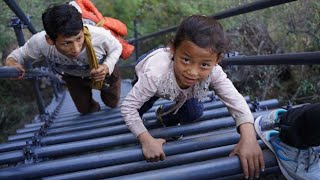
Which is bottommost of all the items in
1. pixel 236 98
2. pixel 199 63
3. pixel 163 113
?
pixel 163 113

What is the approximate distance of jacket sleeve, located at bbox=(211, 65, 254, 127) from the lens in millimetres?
1610

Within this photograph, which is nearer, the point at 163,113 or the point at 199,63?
the point at 199,63

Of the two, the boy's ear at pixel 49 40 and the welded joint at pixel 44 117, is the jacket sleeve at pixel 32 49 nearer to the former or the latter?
the boy's ear at pixel 49 40

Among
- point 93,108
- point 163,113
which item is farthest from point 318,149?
point 93,108

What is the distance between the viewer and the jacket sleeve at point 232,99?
1610 mm

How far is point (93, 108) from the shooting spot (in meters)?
3.49

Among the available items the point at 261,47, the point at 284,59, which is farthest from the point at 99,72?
the point at 261,47

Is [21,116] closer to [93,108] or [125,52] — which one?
[93,108]

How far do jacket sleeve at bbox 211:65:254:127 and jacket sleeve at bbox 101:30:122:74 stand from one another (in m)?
1.09

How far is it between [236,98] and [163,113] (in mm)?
518

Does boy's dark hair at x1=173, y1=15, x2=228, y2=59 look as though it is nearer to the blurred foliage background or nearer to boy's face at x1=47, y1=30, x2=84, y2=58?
boy's face at x1=47, y1=30, x2=84, y2=58

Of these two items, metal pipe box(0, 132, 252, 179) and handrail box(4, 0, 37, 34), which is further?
handrail box(4, 0, 37, 34)

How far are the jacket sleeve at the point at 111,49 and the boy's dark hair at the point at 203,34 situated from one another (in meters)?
1.18

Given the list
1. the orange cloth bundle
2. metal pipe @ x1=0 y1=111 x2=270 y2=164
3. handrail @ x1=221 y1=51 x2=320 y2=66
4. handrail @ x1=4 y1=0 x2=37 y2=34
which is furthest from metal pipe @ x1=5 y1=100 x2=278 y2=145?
handrail @ x1=4 y1=0 x2=37 y2=34
